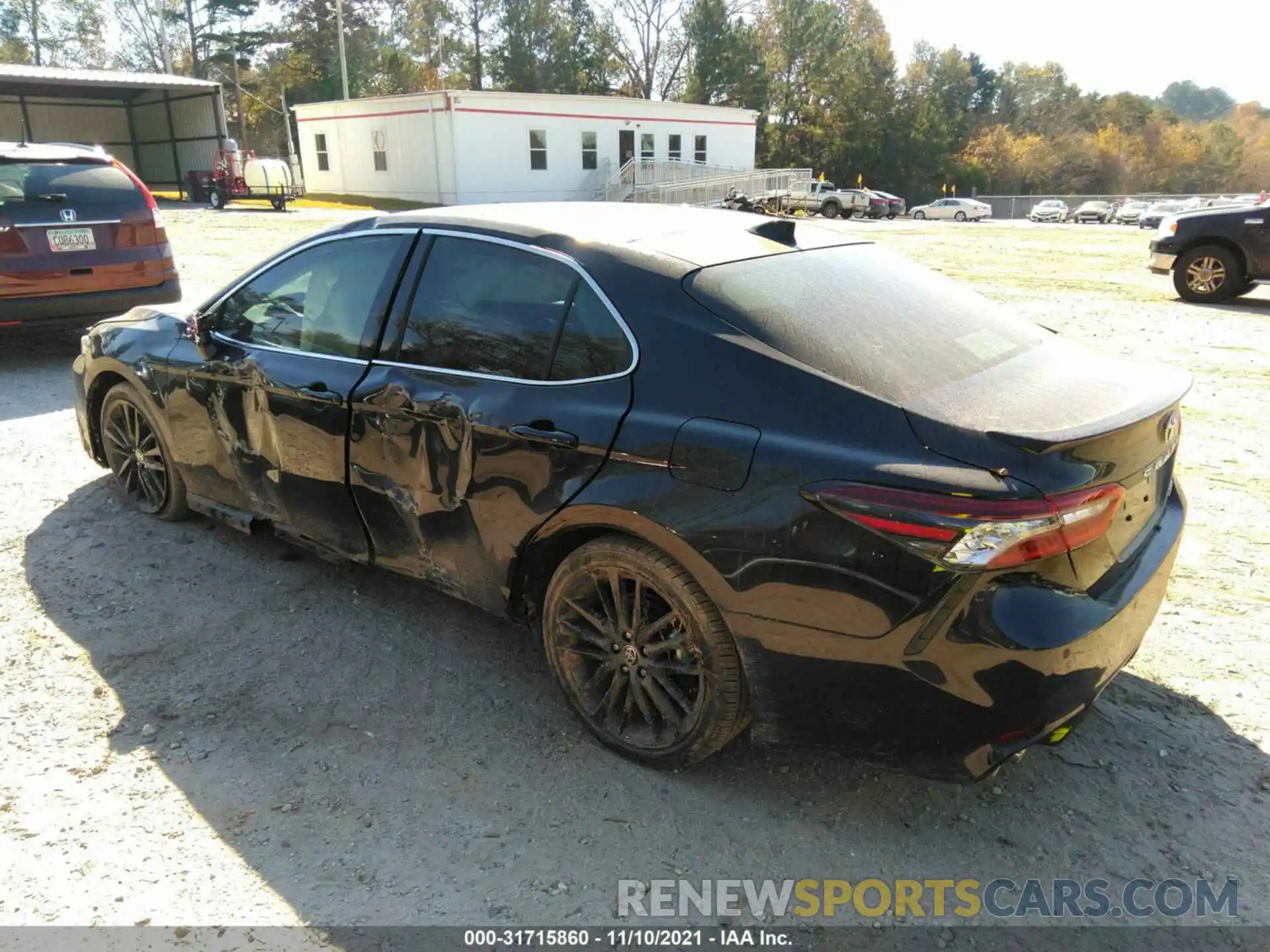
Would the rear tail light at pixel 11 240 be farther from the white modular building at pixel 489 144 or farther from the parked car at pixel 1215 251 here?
the white modular building at pixel 489 144

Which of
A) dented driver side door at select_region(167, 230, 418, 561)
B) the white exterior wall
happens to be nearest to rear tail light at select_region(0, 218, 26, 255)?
dented driver side door at select_region(167, 230, 418, 561)

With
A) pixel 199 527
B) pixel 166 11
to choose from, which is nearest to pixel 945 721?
pixel 199 527

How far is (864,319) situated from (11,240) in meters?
6.99

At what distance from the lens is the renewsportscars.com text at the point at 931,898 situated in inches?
92.0

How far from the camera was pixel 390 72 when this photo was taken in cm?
5772

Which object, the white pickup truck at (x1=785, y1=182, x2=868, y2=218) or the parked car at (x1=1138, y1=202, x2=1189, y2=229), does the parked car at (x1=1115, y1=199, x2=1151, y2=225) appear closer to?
the parked car at (x1=1138, y1=202, x2=1189, y2=229)

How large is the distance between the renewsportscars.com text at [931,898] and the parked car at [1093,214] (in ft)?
172

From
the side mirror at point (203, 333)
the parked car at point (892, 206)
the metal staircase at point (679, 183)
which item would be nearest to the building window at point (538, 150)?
the metal staircase at point (679, 183)

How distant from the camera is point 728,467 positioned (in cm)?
241

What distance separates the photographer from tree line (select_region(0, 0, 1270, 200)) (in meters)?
55.8

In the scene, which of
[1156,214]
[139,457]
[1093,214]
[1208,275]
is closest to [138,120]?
[1208,275]

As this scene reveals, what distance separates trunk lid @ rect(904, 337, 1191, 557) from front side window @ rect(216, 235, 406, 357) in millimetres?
2076

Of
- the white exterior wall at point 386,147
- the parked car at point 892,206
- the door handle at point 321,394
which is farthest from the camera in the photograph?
the parked car at point 892,206

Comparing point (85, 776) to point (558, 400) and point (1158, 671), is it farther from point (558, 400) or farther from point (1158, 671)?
point (1158, 671)
